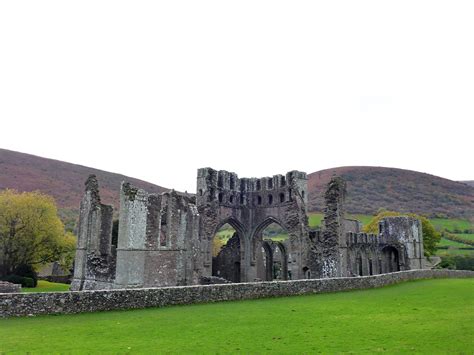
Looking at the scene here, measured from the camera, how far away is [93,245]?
24.6 metres

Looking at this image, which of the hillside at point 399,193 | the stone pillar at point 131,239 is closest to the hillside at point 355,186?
the hillside at point 399,193

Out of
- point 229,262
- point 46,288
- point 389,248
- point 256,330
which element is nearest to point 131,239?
point 256,330

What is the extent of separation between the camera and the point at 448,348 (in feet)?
25.6

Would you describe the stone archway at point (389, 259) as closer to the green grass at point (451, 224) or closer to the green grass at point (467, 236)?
the green grass at point (467, 236)

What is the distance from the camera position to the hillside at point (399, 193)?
295 feet

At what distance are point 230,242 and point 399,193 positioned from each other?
73703mm

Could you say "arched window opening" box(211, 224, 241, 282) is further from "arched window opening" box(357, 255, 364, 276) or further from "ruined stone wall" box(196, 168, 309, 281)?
"arched window opening" box(357, 255, 364, 276)

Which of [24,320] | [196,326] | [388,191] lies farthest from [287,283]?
[388,191]

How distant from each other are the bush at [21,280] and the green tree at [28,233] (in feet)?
7.39

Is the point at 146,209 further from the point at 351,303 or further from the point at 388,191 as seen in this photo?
the point at 388,191

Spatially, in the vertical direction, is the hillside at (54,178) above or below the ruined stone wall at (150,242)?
above

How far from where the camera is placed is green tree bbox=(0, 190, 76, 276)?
33.4 meters

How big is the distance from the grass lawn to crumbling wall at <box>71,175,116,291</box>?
11.2 metres

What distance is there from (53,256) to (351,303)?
28072mm
